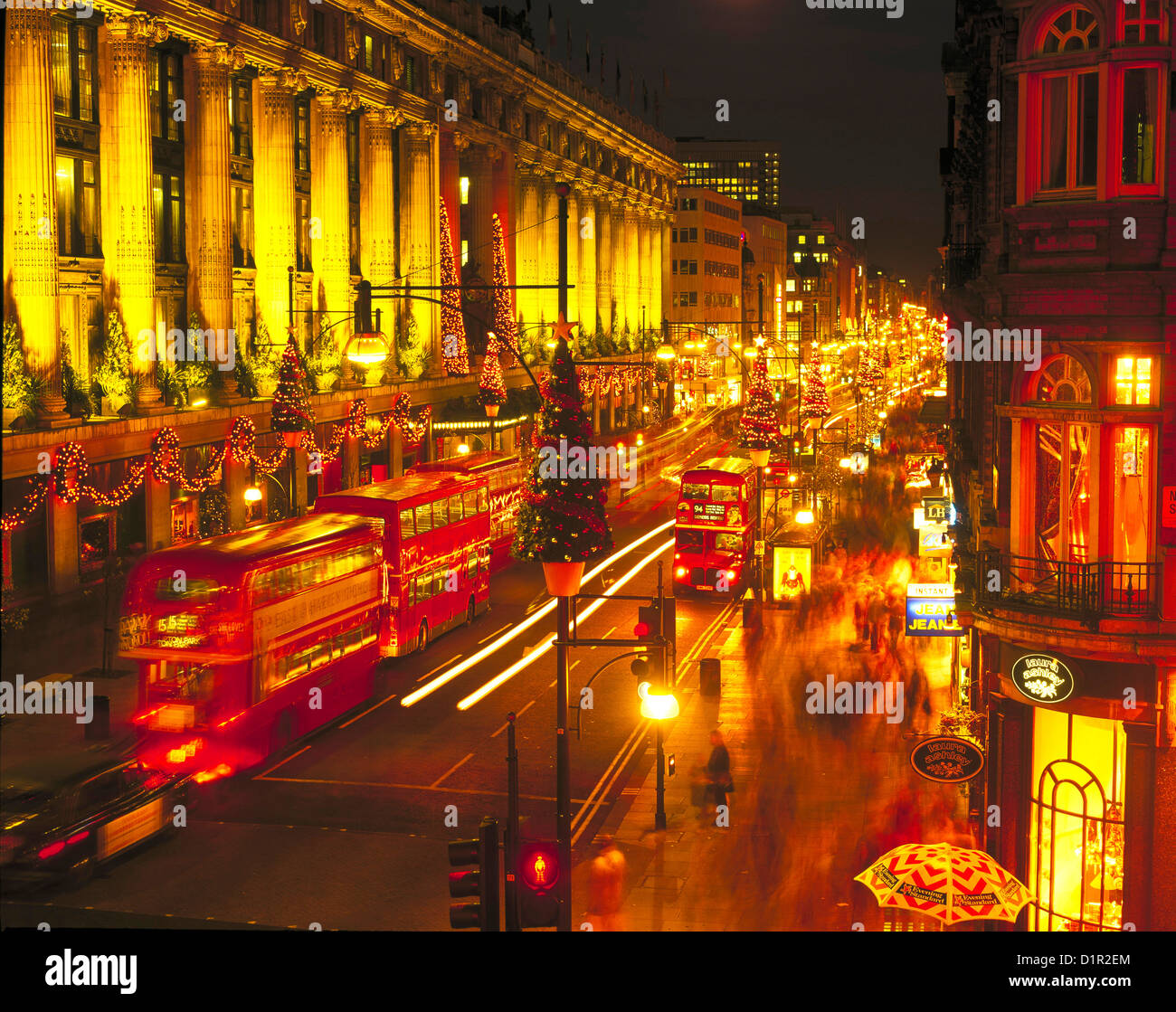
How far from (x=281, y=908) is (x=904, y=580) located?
31612 millimetres

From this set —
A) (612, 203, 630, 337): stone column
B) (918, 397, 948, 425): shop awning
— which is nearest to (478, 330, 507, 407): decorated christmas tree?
(918, 397, 948, 425): shop awning

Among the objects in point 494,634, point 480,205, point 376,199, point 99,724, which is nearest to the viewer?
point 99,724

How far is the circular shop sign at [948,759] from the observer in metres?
18.6

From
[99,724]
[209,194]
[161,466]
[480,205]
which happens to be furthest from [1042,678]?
[480,205]

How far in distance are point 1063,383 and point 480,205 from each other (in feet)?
221

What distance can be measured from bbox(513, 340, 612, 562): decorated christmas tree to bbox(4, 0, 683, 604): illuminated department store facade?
56.8 ft

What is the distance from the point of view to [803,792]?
Result: 2609 cm

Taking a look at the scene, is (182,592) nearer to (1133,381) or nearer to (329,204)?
(1133,381)

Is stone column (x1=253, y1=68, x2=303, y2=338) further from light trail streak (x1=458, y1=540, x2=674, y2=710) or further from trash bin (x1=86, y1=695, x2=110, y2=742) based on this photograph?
trash bin (x1=86, y1=695, x2=110, y2=742)

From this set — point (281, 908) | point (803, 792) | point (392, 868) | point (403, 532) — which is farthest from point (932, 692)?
point (281, 908)

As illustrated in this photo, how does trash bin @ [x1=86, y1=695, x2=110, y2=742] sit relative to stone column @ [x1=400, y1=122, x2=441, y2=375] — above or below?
below

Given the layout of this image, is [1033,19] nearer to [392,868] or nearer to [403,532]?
[392,868]

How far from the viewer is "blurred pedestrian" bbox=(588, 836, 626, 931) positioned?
20.1 meters

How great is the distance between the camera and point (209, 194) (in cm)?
4881
